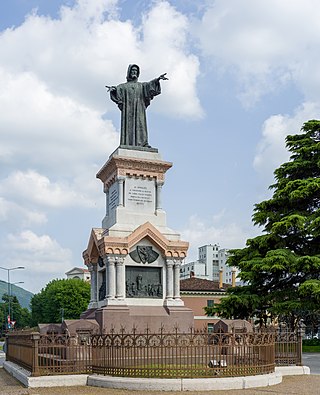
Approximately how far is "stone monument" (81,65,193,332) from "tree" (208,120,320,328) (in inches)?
482

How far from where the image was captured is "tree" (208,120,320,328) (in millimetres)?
35344

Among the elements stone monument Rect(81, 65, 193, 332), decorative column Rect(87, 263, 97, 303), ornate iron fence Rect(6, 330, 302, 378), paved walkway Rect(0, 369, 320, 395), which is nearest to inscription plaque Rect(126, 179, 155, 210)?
stone monument Rect(81, 65, 193, 332)

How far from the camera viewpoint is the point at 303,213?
125 ft

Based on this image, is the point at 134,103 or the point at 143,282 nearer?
the point at 143,282

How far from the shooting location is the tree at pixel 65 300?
87812 millimetres

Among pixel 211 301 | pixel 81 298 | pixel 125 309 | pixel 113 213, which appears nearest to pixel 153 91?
pixel 113 213

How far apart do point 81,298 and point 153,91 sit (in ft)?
215

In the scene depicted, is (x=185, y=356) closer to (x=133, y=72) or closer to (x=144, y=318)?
(x=144, y=318)

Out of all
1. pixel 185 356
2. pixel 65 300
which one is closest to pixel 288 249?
pixel 185 356

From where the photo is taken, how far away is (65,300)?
88375 millimetres

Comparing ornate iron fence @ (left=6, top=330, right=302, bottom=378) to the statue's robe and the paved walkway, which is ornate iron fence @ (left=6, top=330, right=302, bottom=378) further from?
the statue's robe

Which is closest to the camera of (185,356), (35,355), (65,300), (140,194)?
(185,356)

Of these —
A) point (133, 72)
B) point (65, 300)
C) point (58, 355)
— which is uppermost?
point (133, 72)

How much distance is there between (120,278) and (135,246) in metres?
1.47
